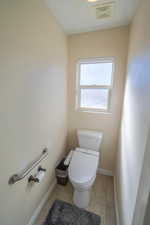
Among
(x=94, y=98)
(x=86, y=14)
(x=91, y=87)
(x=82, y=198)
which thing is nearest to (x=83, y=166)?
(x=82, y=198)

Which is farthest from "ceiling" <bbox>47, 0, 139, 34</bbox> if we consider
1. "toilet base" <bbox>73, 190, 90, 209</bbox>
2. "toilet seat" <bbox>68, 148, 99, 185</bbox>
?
"toilet base" <bbox>73, 190, 90, 209</bbox>

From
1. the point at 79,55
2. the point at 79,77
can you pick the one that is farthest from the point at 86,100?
the point at 79,55

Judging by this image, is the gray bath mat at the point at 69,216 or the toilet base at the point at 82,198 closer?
the gray bath mat at the point at 69,216

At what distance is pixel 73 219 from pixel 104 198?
538 mm

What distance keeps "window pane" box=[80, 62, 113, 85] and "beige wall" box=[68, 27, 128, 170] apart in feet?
0.44

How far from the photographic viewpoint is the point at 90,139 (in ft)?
6.12

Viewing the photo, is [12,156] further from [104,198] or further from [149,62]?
[104,198]

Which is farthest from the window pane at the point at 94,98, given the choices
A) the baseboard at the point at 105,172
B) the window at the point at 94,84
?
the baseboard at the point at 105,172

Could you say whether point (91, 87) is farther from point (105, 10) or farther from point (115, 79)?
point (105, 10)

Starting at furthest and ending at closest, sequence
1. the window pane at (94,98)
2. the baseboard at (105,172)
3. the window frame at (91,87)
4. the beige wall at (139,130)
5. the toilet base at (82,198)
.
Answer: the baseboard at (105,172), the window pane at (94,98), the window frame at (91,87), the toilet base at (82,198), the beige wall at (139,130)

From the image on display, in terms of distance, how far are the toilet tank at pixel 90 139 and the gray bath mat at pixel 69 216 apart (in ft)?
2.76

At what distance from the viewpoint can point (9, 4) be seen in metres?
0.79

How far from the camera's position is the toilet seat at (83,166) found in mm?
1352

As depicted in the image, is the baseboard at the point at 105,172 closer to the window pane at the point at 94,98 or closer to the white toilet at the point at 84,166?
the white toilet at the point at 84,166
